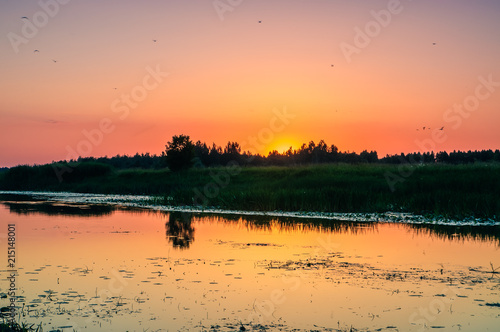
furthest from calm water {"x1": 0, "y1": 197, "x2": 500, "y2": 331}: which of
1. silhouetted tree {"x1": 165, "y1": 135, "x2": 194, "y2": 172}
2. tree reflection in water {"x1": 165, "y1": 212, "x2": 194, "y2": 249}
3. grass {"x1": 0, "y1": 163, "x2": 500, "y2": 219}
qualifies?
silhouetted tree {"x1": 165, "y1": 135, "x2": 194, "y2": 172}

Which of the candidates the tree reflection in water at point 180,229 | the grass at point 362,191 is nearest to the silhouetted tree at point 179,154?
the grass at point 362,191

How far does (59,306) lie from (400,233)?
18.2 meters

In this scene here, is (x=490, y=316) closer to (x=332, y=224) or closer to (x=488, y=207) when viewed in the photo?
(x=332, y=224)

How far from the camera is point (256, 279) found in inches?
575

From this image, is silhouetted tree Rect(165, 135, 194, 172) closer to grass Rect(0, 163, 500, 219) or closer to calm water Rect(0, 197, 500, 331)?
grass Rect(0, 163, 500, 219)

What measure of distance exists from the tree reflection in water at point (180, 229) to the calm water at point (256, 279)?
88 mm

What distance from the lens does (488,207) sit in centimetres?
3144

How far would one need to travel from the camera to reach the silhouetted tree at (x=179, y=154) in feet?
264

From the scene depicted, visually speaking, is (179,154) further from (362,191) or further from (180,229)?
(180,229)

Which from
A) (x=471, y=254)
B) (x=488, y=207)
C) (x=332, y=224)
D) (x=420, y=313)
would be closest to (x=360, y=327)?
(x=420, y=313)

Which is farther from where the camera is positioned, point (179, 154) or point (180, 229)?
point (179, 154)

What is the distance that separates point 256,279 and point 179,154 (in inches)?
2651

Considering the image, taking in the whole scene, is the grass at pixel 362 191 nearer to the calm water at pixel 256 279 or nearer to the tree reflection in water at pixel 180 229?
the tree reflection in water at pixel 180 229

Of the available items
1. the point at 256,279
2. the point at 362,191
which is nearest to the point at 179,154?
the point at 362,191
